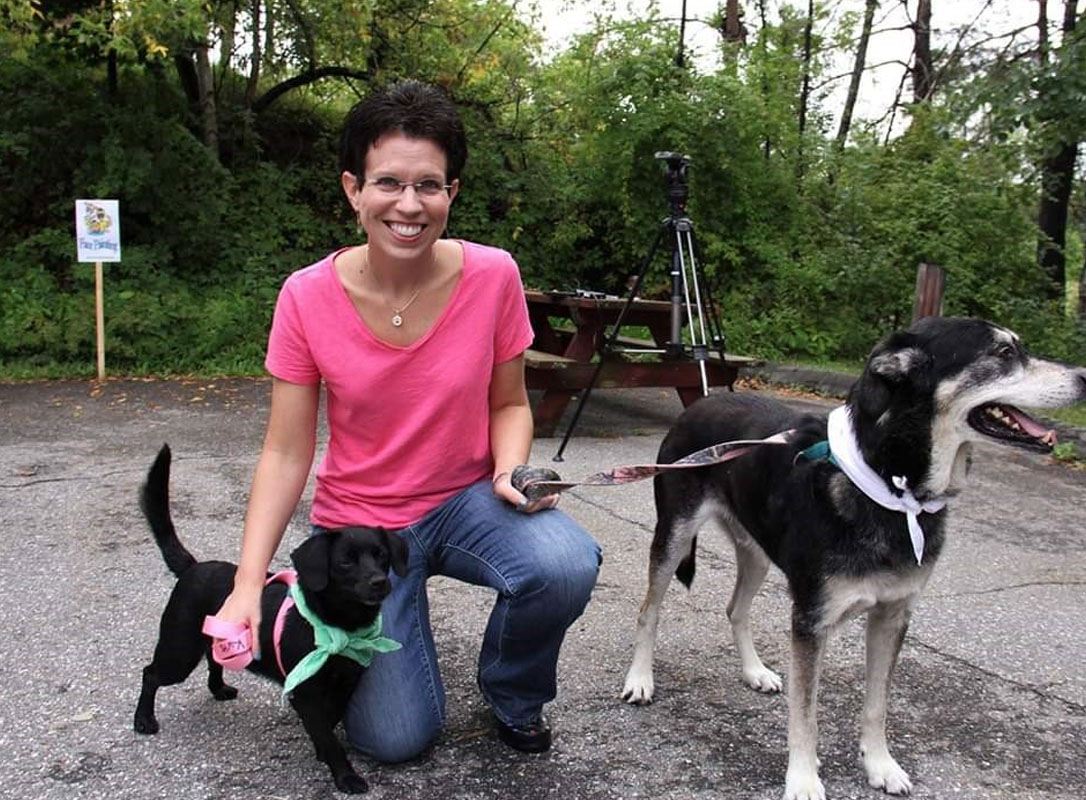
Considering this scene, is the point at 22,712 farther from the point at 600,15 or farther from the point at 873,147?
the point at 600,15

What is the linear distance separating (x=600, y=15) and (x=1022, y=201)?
365 inches

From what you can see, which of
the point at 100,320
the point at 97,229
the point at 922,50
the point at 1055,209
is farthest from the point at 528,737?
the point at 922,50

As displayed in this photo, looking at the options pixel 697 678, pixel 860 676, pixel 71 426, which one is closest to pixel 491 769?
pixel 697 678

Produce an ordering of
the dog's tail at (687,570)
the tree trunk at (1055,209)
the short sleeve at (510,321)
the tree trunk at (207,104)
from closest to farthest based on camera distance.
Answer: the short sleeve at (510,321)
the dog's tail at (687,570)
the tree trunk at (1055,209)
the tree trunk at (207,104)

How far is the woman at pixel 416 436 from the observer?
2594mm

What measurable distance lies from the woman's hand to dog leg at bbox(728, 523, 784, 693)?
0.79 metres

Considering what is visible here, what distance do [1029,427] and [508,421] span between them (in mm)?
1433

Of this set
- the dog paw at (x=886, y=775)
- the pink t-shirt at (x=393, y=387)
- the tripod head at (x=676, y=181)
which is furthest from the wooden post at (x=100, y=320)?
the dog paw at (x=886, y=775)

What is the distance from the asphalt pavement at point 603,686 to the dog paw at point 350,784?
5 centimetres

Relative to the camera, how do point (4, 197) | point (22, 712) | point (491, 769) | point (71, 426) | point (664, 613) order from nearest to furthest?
point (491, 769) < point (22, 712) < point (664, 613) < point (71, 426) < point (4, 197)

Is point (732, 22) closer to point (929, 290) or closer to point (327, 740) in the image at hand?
point (929, 290)

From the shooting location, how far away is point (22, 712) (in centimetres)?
288

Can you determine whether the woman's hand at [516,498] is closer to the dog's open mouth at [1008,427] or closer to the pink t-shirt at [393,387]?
the pink t-shirt at [393,387]

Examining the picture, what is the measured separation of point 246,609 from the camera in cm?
247
